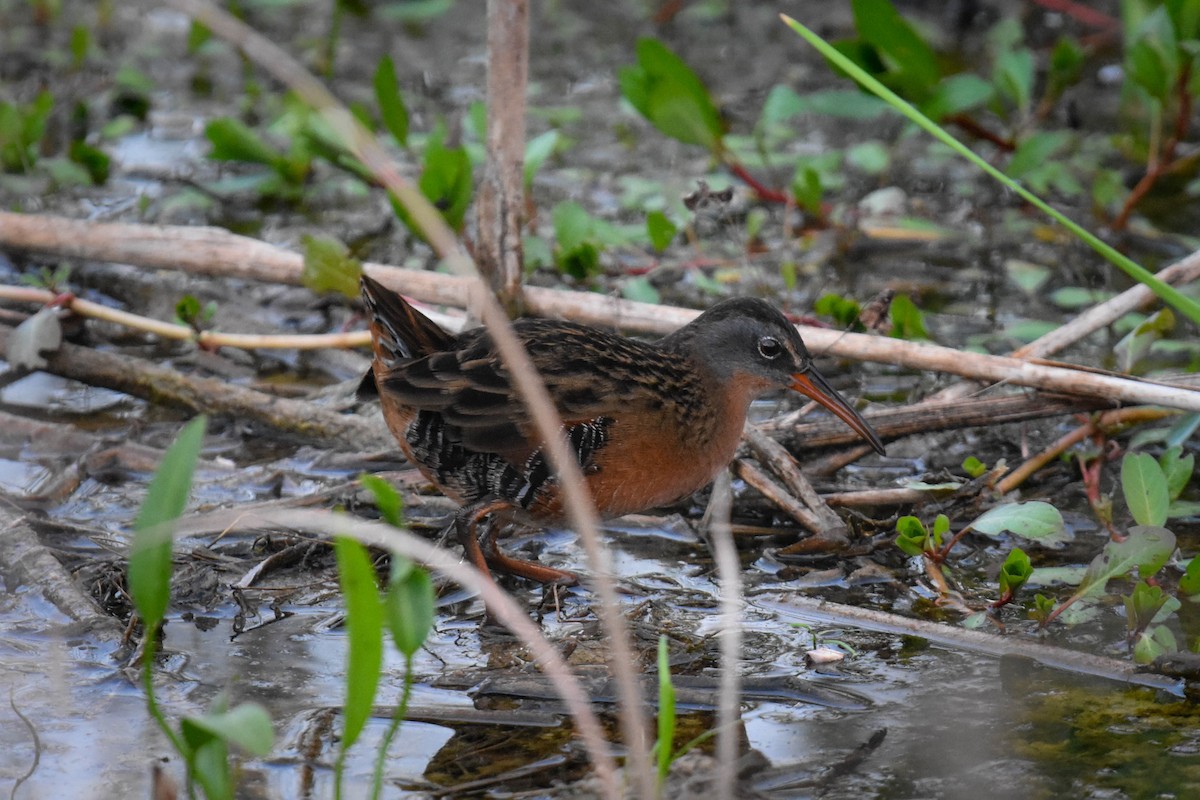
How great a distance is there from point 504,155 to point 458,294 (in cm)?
47

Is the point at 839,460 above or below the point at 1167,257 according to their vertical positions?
below

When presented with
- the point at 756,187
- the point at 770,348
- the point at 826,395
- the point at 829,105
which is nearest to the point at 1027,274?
Result: the point at 829,105

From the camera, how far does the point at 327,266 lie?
187 inches

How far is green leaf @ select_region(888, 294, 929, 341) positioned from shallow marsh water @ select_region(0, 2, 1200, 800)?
0.31 m

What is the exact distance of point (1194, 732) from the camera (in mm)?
3051

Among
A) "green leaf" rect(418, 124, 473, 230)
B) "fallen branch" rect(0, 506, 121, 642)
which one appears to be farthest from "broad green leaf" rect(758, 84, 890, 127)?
"fallen branch" rect(0, 506, 121, 642)

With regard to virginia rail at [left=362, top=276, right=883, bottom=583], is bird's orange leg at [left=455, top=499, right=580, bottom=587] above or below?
below

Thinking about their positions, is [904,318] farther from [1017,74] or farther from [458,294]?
[1017,74]

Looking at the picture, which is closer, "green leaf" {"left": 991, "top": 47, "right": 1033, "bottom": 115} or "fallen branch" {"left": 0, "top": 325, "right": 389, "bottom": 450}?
"fallen branch" {"left": 0, "top": 325, "right": 389, "bottom": 450}

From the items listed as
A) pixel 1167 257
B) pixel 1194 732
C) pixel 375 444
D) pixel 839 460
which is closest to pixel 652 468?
pixel 839 460

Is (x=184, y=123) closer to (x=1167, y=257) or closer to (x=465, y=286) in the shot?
(x=465, y=286)

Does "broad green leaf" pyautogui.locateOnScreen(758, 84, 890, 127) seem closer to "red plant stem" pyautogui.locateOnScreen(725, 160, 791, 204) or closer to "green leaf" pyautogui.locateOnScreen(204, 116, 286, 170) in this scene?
"red plant stem" pyautogui.locateOnScreen(725, 160, 791, 204)

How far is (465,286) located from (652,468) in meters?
1.13

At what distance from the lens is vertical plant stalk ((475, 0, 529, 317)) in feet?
15.0
